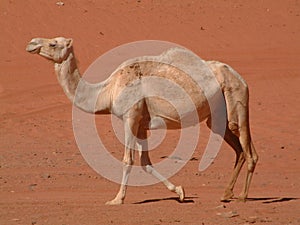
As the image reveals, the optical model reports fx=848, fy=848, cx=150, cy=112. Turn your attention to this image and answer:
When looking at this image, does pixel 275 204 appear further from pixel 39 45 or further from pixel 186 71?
pixel 39 45

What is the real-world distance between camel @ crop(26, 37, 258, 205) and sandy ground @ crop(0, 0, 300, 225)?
0.70 meters

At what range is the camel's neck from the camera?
10.9 meters

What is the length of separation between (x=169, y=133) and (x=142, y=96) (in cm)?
737

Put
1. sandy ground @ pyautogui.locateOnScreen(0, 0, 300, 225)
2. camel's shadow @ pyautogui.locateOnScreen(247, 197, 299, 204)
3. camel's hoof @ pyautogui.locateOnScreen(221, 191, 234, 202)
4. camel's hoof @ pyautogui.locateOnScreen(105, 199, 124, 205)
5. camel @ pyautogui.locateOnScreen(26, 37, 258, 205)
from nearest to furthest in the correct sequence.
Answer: sandy ground @ pyautogui.locateOnScreen(0, 0, 300, 225) → camel's hoof @ pyautogui.locateOnScreen(105, 199, 124, 205) → camel @ pyautogui.locateOnScreen(26, 37, 258, 205) → camel's shadow @ pyautogui.locateOnScreen(247, 197, 299, 204) → camel's hoof @ pyautogui.locateOnScreen(221, 191, 234, 202)

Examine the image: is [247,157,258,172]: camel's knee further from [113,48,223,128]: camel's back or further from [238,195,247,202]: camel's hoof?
[113,48,223,128]: camel's back

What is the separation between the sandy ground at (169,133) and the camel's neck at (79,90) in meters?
1.24

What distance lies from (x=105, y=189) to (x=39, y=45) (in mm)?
2685

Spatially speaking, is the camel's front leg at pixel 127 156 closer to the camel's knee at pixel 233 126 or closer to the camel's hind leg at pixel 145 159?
the camel's hind leg at pixel 145 159

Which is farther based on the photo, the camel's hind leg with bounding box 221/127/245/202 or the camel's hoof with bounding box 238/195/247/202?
the camel's hind leg with bounding box 221/127/245/202

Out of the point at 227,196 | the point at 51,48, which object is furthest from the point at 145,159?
the point at 51,48

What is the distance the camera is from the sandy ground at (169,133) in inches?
389

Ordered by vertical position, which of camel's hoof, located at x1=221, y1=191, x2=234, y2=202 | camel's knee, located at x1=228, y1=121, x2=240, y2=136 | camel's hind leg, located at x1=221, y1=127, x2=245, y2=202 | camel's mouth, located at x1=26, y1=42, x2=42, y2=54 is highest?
camel's mouth, located at x1=26, y1=42, x2=42, y2=54

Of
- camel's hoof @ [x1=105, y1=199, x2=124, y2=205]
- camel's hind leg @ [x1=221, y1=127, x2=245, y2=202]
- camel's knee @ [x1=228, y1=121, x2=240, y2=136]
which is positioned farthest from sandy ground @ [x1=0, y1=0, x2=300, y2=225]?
camel's knee @ [x1=228, y1=121, x2=240, y2=136]

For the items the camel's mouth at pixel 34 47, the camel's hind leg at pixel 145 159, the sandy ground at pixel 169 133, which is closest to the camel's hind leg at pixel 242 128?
the sandy ground at pixel 169 133
